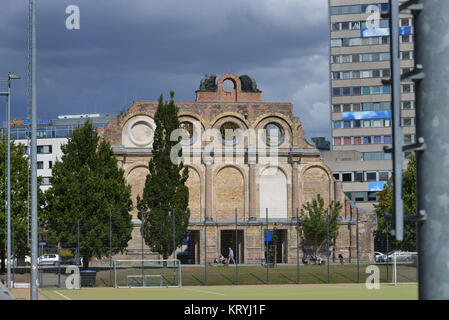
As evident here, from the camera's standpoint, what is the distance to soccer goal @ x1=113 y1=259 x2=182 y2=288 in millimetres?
49438

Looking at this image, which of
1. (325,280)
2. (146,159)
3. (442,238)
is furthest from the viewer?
(146,159)

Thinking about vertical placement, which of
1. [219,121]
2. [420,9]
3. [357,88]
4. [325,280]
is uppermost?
[357,88]

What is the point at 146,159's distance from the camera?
2963 inches

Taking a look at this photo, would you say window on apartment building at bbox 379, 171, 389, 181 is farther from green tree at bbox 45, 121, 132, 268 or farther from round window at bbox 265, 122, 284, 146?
green tree at bbox 45, 121, 132, 268

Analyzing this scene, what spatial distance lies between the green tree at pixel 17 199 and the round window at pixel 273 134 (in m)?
25.9

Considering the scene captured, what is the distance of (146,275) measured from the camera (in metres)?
50.1

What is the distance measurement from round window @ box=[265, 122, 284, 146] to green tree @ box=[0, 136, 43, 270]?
85.0ft

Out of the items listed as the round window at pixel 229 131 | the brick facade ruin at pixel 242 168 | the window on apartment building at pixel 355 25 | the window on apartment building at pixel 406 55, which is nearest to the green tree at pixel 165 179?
the brick facade ruin at pixel 242 168

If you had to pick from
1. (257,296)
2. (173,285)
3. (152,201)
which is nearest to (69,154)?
(152,201)

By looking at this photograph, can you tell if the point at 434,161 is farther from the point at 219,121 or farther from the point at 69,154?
the point at 219,121

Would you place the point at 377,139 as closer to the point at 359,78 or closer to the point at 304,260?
the point at 359,78

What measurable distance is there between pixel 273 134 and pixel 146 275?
31809mm

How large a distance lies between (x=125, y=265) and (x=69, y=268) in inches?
159

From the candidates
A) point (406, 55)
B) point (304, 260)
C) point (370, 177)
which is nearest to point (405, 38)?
point (406, 55)
